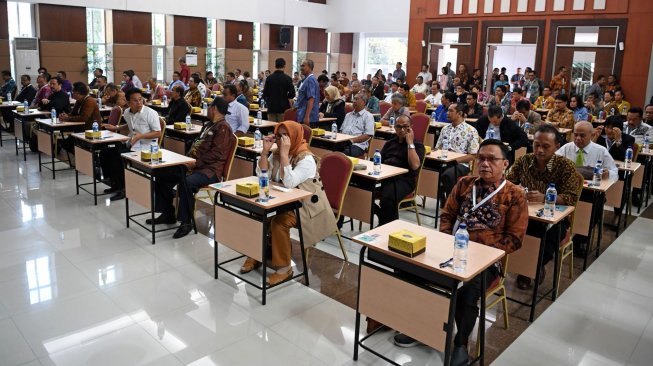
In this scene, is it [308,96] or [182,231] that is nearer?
[182,231]

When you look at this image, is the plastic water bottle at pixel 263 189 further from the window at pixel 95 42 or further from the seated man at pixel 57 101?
the window at pixel 95 42

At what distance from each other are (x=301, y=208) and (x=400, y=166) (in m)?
1.68

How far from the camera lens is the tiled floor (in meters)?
3.44

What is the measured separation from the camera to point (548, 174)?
14.3 ft

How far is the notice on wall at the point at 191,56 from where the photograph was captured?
17953mm

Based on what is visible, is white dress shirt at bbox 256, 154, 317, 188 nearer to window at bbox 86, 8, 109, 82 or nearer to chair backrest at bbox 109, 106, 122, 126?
chair backrest at bbox 109, 106, 122, 126

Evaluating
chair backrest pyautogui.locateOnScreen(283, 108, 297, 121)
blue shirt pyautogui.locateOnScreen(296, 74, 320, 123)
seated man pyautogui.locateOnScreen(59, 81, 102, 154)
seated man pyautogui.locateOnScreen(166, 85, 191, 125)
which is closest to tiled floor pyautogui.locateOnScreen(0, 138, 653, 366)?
seated man pyautogui.locateOnScreen(59, 81, 102, 154)

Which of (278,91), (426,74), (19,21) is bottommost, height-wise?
(278,91)

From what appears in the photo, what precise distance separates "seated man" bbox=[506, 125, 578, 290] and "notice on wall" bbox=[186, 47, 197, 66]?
610 inches

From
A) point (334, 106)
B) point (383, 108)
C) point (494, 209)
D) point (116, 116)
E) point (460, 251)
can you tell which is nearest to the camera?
point (460, 251)

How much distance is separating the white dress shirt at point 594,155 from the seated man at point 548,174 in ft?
4.18

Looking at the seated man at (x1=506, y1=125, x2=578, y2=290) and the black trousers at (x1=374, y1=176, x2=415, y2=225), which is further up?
the seated man at (x1=506, y1=125, x2=578, y2=290)

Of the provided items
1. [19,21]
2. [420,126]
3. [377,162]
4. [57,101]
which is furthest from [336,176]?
[19,21]

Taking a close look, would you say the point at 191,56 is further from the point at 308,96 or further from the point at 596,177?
the point at 596,177
